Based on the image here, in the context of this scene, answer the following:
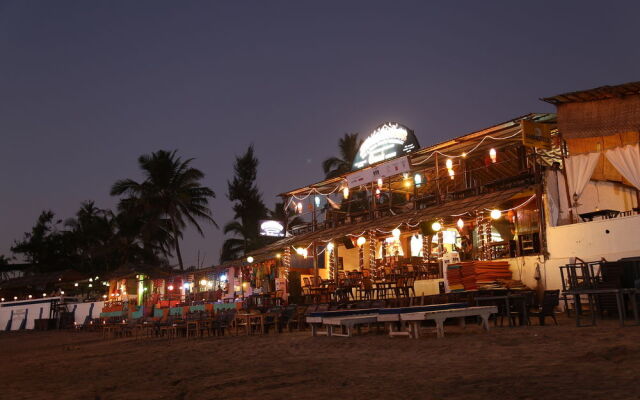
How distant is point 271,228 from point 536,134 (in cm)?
1469

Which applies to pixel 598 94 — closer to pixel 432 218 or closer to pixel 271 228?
pixel 432 218

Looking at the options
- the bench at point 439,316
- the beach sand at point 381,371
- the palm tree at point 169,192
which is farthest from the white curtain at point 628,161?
the palm tree at point 169,192

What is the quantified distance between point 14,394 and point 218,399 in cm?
324

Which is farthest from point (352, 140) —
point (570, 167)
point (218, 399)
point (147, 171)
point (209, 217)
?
point (218, 399)

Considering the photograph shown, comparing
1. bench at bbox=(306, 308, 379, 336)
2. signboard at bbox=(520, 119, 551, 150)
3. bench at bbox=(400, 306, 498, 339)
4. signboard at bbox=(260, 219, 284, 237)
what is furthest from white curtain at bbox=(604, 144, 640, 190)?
signboard at bbox=(260, 219, 284, 237)

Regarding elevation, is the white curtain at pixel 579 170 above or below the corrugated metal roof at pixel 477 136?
below

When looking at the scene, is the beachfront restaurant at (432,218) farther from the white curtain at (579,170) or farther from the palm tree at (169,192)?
the palm tree at (169,192)

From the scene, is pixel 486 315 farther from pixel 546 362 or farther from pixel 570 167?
pixel 570 167

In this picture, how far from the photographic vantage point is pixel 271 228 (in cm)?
2652

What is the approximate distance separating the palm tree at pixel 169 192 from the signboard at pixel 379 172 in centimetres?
1720

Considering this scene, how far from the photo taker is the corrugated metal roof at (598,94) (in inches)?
508

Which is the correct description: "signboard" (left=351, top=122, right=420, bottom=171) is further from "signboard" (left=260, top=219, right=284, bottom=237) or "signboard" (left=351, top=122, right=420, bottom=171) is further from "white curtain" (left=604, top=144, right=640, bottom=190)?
"white curtain" (left=604, top=144, right=640, bottom=190)

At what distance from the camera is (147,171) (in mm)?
35812

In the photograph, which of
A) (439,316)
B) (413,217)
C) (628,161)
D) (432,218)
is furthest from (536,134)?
(439,316)
